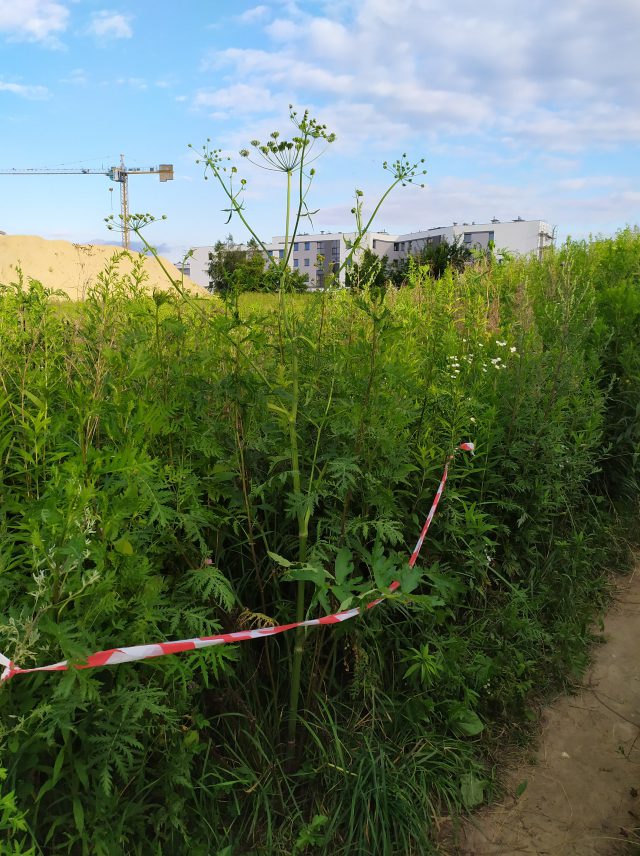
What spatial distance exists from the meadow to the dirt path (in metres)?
0.17

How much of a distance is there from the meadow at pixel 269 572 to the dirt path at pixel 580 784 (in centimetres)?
17

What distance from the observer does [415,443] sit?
11.7 feet

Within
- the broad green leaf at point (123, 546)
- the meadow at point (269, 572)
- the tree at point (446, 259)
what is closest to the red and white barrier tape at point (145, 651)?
the meadow at point (269, 572)

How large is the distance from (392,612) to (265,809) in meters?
1.05

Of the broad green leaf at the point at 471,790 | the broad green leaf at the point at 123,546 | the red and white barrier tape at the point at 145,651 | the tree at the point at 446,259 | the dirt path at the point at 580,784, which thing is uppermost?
the tree at the point at 446,259

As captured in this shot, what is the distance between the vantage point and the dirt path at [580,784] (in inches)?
125

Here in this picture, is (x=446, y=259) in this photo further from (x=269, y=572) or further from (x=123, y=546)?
(x=123, y=546)

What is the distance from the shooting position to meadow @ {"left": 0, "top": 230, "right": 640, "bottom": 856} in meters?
2.19

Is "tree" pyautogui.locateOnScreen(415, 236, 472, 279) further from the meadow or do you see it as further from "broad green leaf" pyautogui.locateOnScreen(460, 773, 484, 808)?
"broad green leaf" pyautogui.locateOnScreen(460, 773, 484, 808)

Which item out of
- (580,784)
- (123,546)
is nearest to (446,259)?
(580,784)

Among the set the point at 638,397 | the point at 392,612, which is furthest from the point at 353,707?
the point at 638,397

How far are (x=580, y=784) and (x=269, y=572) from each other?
2018mm

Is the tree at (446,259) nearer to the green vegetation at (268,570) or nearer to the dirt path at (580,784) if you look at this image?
the green vegetation at (268,570)

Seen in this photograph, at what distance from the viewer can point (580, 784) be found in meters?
3.53
